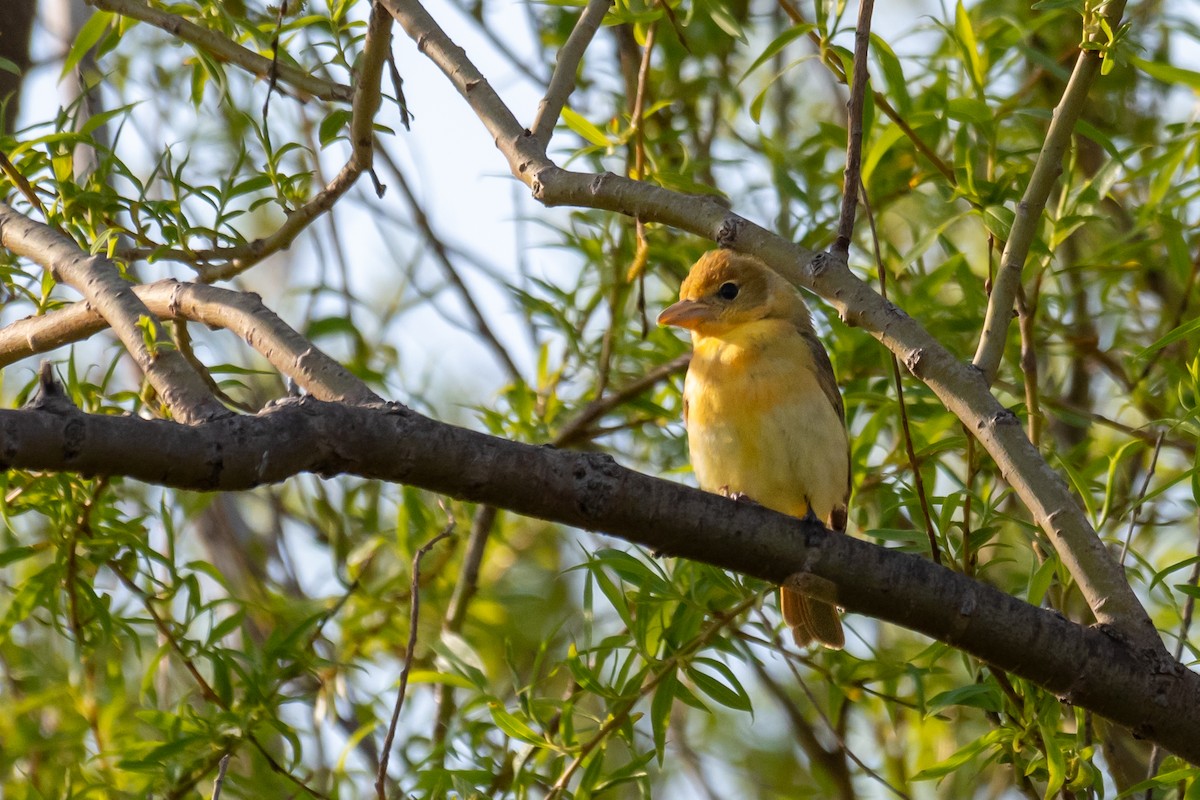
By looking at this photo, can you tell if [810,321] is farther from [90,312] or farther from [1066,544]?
[90,312]

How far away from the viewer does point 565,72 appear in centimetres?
320

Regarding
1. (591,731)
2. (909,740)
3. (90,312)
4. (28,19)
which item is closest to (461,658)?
(591,731)

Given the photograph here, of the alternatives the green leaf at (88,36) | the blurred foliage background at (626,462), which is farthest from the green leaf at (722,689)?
the green leaf at (88,36)

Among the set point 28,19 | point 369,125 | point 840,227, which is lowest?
point 840,227

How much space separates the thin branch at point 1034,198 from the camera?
284cm

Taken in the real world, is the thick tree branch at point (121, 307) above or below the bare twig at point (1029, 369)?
below

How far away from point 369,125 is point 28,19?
1.87 metres

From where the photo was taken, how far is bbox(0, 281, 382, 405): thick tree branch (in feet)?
9.03

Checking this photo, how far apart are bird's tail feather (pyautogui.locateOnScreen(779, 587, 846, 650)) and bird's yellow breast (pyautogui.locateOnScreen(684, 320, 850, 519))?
31 cm

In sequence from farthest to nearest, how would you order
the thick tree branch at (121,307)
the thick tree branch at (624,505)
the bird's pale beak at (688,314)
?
the bird's pale beak at (688,314) → the thick tree branch at (121,307) → the thick tree branch at (624,505)

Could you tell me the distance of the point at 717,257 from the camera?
4.73 m

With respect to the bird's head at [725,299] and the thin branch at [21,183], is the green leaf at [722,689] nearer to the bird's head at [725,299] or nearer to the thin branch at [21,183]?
the bird's head at [725,299]

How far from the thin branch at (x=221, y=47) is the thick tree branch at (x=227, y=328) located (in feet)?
1.94

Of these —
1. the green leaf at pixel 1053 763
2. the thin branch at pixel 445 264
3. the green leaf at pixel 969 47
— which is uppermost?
the thin branch at pixel 445 264
